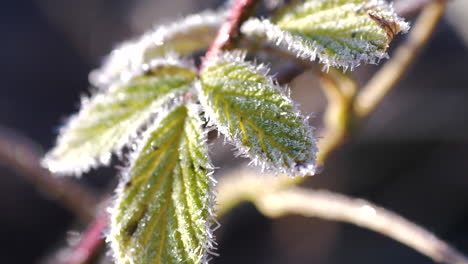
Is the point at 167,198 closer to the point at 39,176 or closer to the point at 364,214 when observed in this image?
the point at 364,214

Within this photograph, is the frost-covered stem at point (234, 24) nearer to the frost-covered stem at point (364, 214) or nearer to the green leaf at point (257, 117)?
the green leaf at point (257, 117)

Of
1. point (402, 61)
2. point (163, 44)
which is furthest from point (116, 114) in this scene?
point (402, 61)

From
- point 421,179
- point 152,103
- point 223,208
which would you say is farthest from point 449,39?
point 152,103

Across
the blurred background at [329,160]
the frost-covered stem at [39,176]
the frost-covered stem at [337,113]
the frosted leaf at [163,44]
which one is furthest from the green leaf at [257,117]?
the blurred background at [329,160]

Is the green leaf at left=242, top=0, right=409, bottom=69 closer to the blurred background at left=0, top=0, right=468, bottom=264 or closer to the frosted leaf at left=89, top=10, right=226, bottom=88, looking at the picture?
the frosted leaf at left=89, top=10, right=226, bottom=88

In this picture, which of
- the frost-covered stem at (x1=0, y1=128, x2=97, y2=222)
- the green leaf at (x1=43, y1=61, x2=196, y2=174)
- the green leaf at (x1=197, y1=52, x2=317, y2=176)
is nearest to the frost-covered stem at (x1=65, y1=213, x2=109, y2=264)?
the green leaf at (x1=43, y1=61, x2=196, y2=174)

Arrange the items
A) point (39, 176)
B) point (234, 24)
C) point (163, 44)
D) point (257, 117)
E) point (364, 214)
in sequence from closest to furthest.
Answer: point (257, 117) < point (234, 24) < point (163, 44) < point (364, 214) < point (39, 176)
